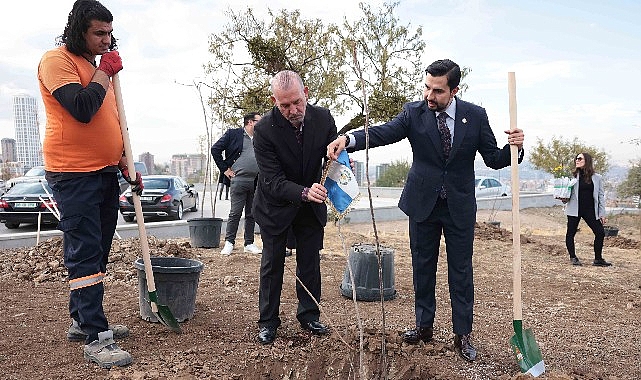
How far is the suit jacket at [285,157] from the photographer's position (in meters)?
3.40

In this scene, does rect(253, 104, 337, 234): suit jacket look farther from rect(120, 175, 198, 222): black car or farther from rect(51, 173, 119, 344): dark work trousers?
rect(120, 175, 198, 222): black car

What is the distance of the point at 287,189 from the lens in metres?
3.26

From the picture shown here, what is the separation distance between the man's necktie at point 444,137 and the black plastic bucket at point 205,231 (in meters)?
4.87

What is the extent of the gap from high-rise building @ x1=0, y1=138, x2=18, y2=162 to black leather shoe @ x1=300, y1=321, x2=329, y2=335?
115ft

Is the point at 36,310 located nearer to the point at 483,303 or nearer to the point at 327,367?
the point at 327,367

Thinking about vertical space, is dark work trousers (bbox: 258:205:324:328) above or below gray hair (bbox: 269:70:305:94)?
below

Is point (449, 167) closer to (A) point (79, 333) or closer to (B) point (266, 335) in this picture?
(B) point (266, 335)

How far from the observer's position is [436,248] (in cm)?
352

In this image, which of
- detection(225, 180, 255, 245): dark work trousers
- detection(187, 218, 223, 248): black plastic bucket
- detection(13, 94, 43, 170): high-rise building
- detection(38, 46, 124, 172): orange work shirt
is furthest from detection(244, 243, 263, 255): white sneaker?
detection(13, 94, 43, 170): high-rise building

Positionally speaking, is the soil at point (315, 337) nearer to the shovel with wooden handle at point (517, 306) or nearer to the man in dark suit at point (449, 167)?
the shovel with wooden handle at point (517, 306)

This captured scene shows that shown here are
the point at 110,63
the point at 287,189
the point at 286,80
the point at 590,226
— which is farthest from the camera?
the point at 590,226

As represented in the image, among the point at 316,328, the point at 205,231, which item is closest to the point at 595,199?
the point at 316,328

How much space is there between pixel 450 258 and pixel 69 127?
7.83 ft

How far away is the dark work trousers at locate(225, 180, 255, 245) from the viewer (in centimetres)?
679
